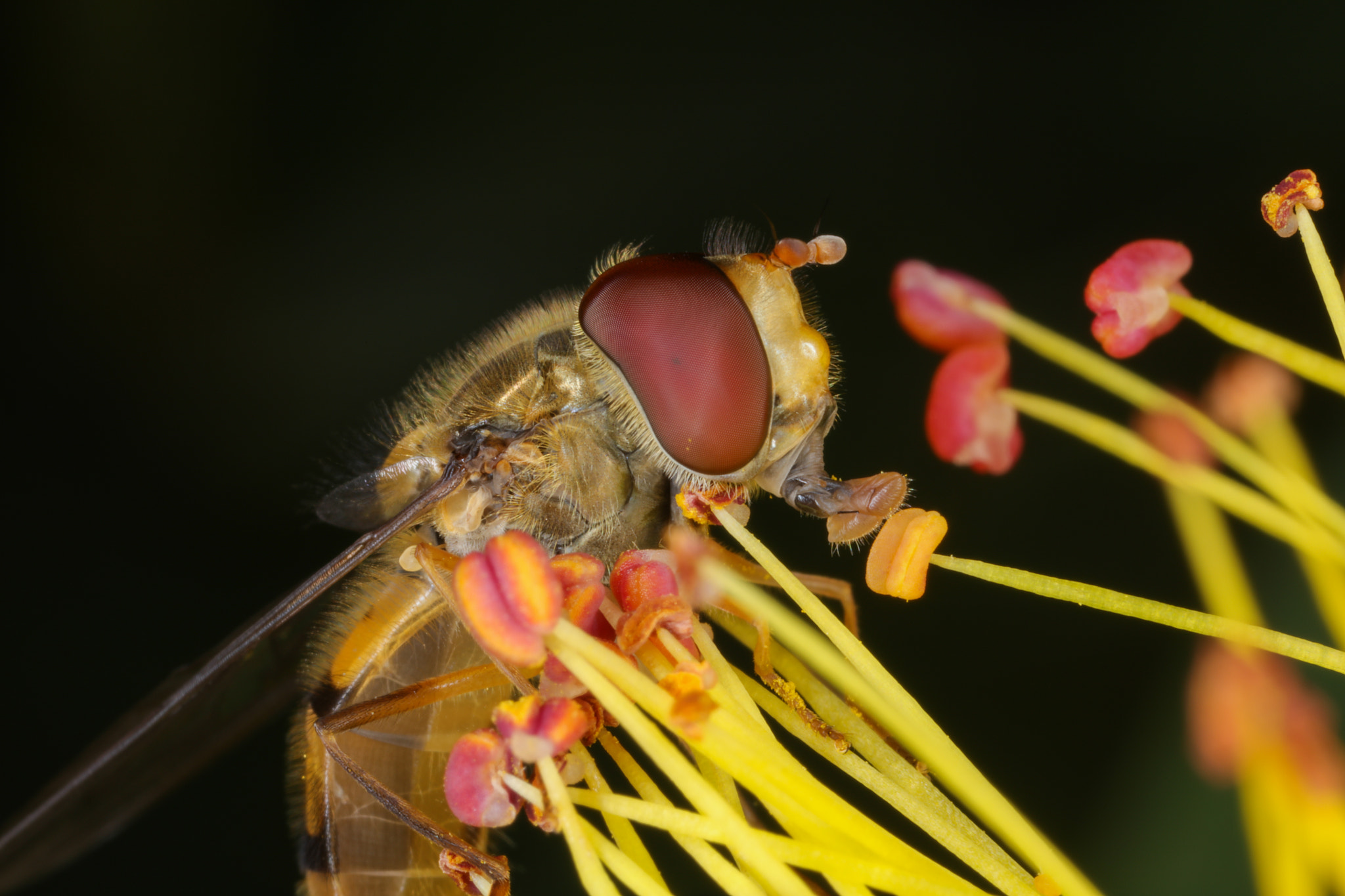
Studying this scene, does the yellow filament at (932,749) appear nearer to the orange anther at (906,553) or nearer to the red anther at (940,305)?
the orange anther at (906,553)

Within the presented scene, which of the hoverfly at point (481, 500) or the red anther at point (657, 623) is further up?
the hoverfly at point (481, 500)

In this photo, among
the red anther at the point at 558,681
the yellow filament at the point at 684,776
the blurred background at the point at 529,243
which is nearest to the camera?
the yellow filament at the point at 684,776

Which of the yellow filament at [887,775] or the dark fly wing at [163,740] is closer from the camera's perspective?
the yellow filament at [887,775]

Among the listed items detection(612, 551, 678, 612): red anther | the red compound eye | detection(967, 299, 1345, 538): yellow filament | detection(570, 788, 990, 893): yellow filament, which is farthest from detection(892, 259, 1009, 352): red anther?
detection(570, 788, 990, 893): yellow filament

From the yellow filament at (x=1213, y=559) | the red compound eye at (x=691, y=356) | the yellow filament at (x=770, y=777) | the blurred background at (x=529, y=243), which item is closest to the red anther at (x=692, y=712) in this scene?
the yellow filament at (x=770, y=777)

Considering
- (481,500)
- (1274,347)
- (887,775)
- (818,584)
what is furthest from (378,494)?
(1274,347)

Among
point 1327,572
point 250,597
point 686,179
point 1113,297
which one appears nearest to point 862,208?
point 686,179

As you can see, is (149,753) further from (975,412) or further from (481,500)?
(975,412)

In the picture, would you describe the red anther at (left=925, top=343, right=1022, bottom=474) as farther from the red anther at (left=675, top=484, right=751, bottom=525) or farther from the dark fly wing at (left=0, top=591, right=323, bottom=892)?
the dark fly wing at (left=0, top=591, right=323, bottom=892)
